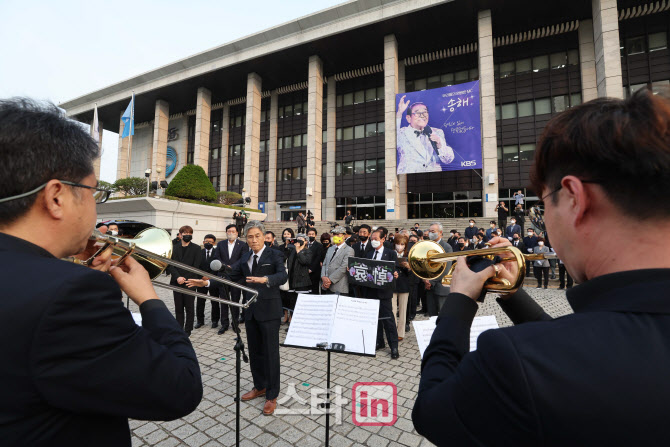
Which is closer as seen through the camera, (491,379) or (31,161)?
(491,379)

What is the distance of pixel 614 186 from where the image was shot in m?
0.93

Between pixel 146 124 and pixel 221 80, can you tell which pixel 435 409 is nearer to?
pixel 221 80

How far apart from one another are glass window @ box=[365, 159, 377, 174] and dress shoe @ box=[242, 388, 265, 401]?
1094 inches

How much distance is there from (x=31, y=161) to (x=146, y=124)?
50.2 m

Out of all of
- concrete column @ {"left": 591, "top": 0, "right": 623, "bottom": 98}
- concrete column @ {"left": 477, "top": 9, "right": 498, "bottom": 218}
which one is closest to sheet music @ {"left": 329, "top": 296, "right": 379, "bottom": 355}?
concrete column @ {"left": 477, "top": 9, "right": 498, "bottom": 218}

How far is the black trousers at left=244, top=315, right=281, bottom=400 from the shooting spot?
396 cm

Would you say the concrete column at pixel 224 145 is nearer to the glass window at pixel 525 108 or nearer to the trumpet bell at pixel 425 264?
the glass window at pixel 525 108

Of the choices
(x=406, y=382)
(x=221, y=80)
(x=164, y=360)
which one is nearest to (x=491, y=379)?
(x=164, y=360)

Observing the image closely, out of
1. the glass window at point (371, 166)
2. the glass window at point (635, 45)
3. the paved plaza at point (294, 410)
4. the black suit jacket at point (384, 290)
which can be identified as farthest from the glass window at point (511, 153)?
the paved plaza at point (294, 410)

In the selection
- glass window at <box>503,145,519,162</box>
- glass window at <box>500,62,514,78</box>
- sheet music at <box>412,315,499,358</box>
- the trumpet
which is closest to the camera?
the trumpet

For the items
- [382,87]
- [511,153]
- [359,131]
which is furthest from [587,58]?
[359,131]

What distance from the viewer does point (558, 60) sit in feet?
82.3

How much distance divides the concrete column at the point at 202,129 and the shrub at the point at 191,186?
12.5 meters

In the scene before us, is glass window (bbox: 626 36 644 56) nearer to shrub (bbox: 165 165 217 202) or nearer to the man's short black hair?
shrub (bbox: 165 165 217 202)
